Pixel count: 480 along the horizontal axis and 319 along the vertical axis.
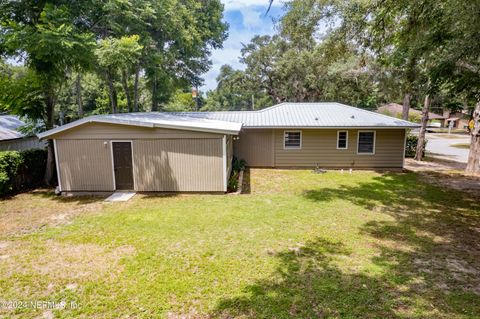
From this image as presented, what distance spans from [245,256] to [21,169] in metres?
9.66

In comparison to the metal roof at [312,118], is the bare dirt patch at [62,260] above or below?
below

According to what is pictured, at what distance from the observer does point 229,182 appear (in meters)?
10.6

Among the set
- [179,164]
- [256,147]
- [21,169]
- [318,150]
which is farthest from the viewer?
[256,147]

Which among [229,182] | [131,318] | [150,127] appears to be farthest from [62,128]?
[131,318]

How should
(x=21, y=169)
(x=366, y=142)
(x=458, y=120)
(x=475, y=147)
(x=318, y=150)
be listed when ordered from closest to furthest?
(x=21, y=169), (x=475, y=147), (x=366, y=142), (x=318, y=150), (x=458, y=120)

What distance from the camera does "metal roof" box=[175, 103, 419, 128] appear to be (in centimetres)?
1327

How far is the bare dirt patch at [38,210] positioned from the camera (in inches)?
281

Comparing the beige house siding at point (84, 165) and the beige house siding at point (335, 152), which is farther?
the beige house siding at point (335, 152)

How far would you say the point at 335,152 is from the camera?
14047mm

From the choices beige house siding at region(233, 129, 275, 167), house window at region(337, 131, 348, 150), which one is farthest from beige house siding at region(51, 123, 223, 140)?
house window at region(337, 131, 348, 150)

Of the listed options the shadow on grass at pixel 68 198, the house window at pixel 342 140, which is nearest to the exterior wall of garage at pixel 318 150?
the house window at pixel 342 140

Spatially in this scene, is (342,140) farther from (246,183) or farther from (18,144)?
(18,144)

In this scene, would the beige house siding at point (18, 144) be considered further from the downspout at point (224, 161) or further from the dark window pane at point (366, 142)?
the dark window pane at point (366, 142)

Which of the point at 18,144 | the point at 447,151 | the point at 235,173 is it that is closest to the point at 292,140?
the point at 235,173
